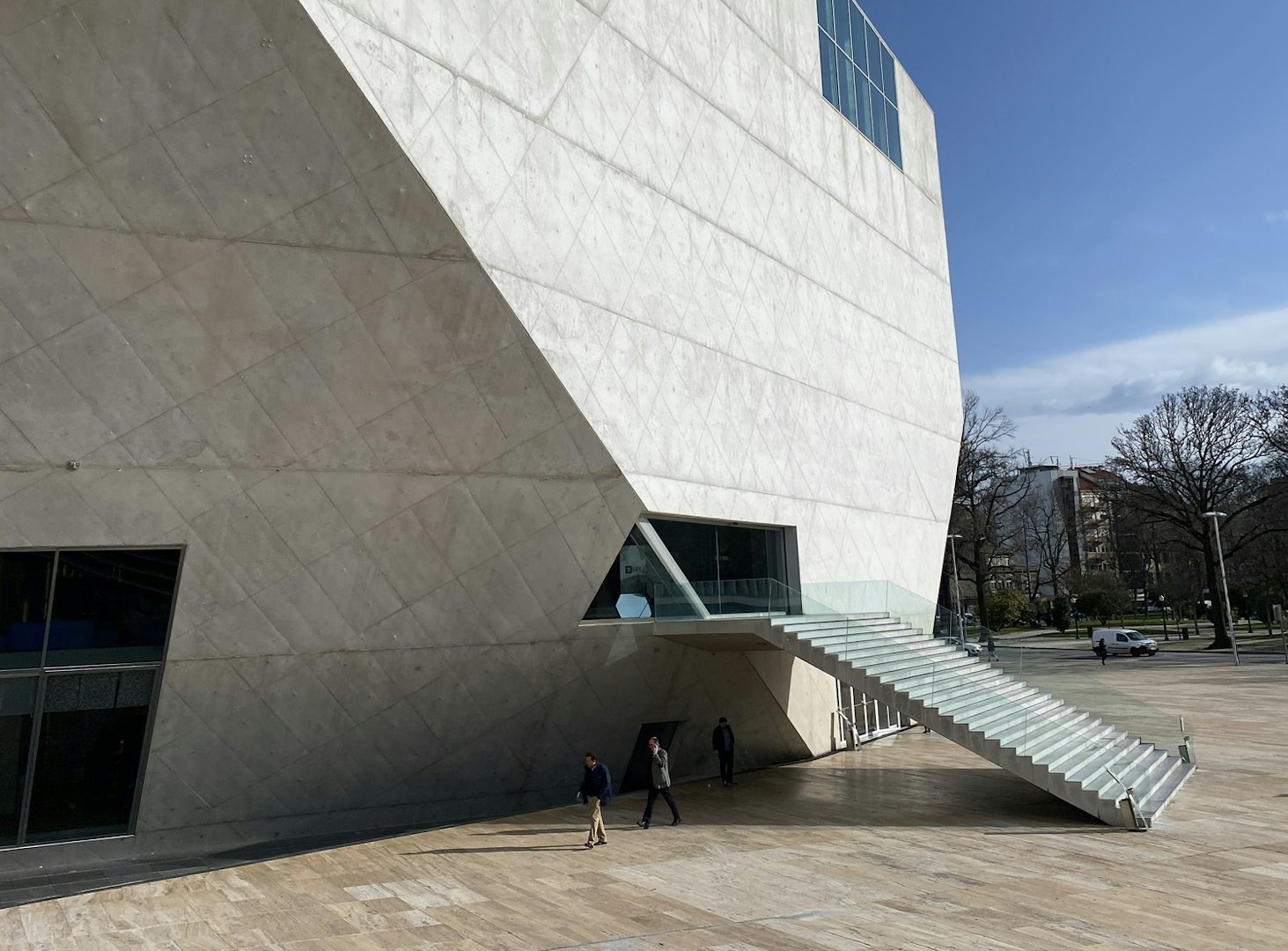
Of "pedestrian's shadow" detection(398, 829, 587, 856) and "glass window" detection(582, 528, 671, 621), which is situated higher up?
"glass window" detection(582, 528, 671, 621)

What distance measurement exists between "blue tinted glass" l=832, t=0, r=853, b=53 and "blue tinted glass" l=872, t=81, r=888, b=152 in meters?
2.04

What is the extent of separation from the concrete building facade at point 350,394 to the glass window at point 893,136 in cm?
1214

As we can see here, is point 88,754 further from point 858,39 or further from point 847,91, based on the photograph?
point 858,39

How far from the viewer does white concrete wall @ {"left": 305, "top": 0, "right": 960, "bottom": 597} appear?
15398 mm

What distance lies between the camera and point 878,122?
103 ft

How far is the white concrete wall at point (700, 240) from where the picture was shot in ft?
50.5

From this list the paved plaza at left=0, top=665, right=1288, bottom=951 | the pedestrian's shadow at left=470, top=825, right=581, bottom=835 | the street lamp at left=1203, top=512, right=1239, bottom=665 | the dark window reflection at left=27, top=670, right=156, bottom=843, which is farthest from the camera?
the street lamp at left=1203, top=512, right=1239, bottom=665

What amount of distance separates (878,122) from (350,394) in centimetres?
2359

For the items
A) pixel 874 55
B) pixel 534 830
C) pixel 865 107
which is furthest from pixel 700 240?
pixel 874 55

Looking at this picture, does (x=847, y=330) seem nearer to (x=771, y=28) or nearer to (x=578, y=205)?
(x=771, y=28)

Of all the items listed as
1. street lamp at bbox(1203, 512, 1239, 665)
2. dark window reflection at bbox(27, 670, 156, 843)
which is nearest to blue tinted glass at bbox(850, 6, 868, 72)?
dark window reflection at bbox(27, 670, 156, 843)

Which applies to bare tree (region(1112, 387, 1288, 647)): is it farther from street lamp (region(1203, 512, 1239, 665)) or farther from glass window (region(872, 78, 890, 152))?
glass window (region(872, 78, 890, 152))

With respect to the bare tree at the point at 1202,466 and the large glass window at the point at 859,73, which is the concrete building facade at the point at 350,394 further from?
the bare tree at the point at 1202,466

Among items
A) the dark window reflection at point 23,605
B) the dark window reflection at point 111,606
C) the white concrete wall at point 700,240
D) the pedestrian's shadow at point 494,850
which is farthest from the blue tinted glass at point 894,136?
the dark window reflection at point 23,605
